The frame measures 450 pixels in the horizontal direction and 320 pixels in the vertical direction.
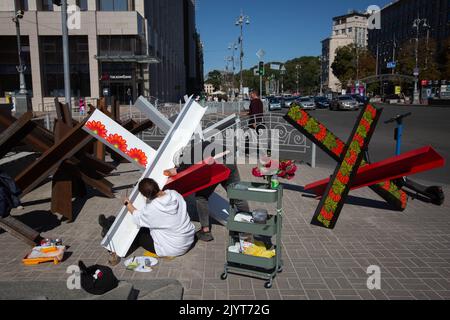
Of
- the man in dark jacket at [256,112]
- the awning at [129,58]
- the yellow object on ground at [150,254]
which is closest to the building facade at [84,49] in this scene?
the awning at [129,58]

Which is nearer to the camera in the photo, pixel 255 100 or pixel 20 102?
pixel 255 100

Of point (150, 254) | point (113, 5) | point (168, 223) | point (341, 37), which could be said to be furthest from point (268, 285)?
point (341, 37)

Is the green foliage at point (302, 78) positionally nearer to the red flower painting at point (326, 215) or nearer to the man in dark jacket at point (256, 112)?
the man in dark jacket at point (256, 112)

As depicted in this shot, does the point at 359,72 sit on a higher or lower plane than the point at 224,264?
higher

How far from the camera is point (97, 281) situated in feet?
12.7

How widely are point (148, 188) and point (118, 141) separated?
1262 millimetres

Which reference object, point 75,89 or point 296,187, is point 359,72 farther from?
point 296,187

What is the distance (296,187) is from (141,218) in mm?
4717

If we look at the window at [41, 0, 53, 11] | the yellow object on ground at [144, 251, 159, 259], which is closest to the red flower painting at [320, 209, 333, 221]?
the yellow object on ground at [144, 251, 159, 259]

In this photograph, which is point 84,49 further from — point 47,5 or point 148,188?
point 148,188

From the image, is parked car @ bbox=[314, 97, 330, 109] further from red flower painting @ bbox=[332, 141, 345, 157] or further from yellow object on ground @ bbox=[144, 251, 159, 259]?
yellow object on ground @ bbox=[144, 251, 159, 259]

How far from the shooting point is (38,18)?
35531 mm

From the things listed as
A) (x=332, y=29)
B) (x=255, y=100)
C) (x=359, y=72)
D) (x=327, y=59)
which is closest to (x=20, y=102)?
(x=255, y=100)

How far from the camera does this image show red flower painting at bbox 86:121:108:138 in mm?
5477
